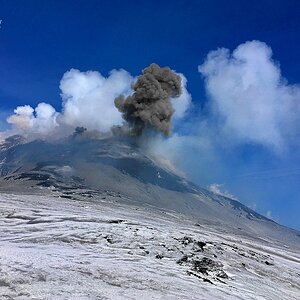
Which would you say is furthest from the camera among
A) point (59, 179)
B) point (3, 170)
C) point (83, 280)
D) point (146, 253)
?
point (3, 170)

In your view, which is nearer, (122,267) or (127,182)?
(122,267)

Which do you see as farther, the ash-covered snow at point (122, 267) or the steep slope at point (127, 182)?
the steep slope at point (127, 182)

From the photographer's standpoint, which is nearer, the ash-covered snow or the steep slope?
the ash-covered snow

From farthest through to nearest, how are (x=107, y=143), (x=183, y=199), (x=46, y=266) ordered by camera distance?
1. (x=107, y=143)
2. (x=183, y=199)
3. (x=46, y=266)

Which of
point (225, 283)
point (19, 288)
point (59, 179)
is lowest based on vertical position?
point (19, 288)

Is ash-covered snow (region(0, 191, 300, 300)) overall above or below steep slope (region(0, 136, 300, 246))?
below

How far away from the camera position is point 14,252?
1247 cm

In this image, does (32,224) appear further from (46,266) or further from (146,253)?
(46,266)

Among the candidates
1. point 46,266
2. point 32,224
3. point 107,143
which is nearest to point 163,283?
point 46,266

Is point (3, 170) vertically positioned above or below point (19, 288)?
above

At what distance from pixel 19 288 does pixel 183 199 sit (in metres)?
86.2

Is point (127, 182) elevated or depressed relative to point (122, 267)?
elevated

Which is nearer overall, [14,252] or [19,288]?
[19,288]

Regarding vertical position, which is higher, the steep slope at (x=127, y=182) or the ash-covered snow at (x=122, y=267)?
the steep slope at (x=127, y=182)
